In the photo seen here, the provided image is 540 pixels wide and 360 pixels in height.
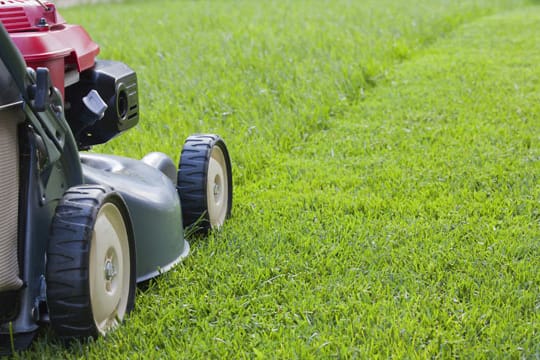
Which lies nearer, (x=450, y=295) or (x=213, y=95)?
(x=450, y=295)

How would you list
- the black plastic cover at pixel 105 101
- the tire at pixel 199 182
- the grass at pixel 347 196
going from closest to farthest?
the grass at pixel 347 196 < the black plastic cover at pixel 105 101 < the tire at pixel 199 182

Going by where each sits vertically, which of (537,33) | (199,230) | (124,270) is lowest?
(537,33)

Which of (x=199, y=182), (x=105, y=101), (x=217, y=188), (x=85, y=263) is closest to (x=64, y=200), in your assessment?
(x=85, y=263)

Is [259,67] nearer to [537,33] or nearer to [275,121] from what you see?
[275,121]

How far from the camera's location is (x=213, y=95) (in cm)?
498

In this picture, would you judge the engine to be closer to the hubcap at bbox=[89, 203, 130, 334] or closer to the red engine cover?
the red engine cover

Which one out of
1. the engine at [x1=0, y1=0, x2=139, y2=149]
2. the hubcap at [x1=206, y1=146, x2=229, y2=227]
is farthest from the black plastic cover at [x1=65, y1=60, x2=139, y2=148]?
the hubcap at [x1=206, y1=146, x2=229, y2=227]

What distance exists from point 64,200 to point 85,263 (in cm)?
19

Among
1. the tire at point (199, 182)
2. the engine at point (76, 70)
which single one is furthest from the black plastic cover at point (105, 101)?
the tire at point (199, 182)

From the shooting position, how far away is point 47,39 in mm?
2146

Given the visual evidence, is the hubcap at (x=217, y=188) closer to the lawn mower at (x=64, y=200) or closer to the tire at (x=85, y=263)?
the lawn mower at (x=64, y=200)

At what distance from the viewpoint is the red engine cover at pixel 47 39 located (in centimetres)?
210

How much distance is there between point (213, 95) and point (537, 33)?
4.18 m

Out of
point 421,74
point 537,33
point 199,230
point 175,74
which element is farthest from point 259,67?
point 537,33
